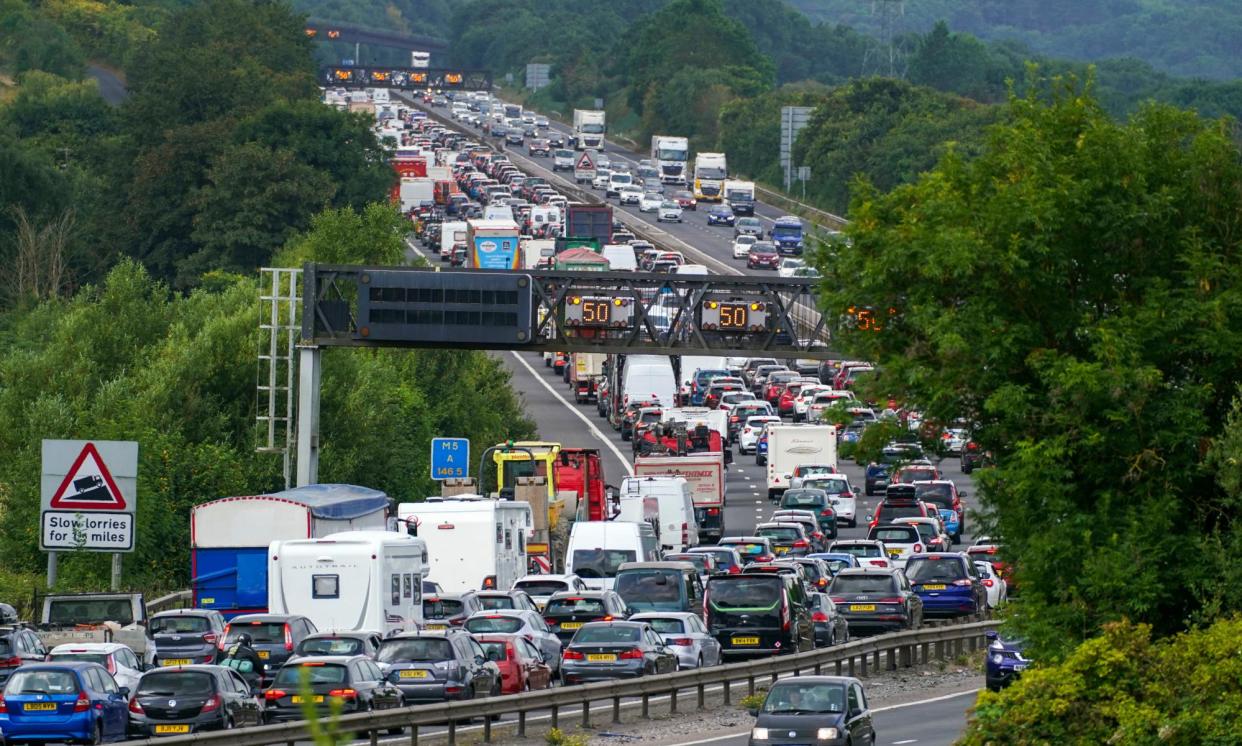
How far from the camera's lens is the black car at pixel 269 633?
3444cm

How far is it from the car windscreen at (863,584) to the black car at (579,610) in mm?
5732

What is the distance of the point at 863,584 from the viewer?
43594 mm

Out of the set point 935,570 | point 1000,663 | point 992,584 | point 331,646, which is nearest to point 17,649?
point 331,646

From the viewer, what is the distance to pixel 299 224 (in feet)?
373

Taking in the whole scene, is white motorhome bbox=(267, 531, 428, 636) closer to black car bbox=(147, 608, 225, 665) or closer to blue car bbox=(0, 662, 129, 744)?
black car bbox=(147, 608, 225, 665)

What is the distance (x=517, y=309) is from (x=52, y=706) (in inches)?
1068

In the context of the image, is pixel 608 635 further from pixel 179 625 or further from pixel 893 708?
pixel 179 625

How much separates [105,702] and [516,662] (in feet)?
23.0

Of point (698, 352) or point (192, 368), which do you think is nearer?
point (698, 352)

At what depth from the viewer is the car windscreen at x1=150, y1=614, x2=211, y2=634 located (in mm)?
35750

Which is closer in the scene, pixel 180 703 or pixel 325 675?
pixel 180 703

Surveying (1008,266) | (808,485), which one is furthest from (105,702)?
(808,485)

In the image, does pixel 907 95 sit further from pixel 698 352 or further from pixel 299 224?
pixel 698 352

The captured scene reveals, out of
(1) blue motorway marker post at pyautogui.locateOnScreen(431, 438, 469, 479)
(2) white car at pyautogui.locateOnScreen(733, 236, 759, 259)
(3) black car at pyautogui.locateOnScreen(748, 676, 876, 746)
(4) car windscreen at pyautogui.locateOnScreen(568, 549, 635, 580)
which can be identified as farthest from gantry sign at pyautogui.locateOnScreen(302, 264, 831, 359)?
(2) white car at pyautogui.locateOnScreen(733, 236, 759, 259)
